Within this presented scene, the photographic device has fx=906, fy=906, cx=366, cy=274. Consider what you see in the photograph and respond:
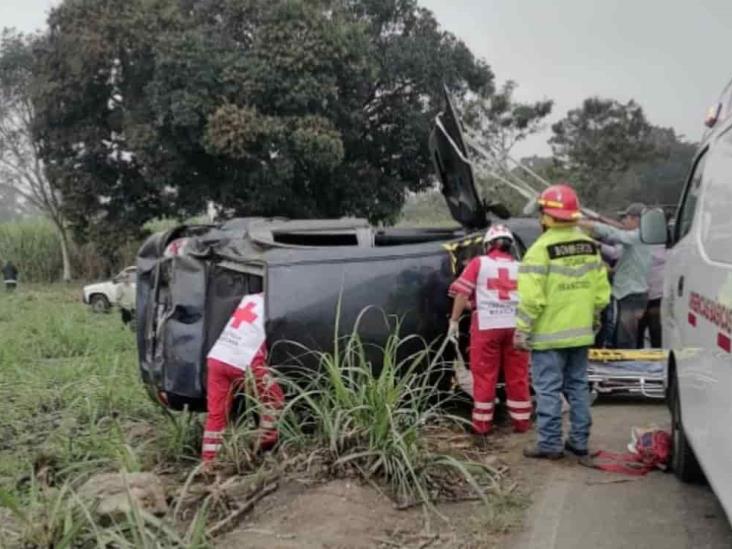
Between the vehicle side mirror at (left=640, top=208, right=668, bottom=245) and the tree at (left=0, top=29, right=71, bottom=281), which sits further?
the tree at (left=0, top=29, right=71, bottom=281)

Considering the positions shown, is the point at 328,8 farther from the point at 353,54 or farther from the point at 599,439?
the point at 599,439

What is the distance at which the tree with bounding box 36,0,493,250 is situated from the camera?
23766 mm

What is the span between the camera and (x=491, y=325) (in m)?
5.82

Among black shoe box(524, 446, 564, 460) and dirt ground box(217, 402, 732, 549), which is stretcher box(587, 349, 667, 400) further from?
dirt ground box(217, 402, 732, 549)

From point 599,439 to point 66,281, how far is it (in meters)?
30.1

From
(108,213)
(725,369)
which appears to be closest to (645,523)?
(725,369)

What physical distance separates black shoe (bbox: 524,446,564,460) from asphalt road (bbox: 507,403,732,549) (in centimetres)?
5

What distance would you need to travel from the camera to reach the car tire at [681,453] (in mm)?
4664

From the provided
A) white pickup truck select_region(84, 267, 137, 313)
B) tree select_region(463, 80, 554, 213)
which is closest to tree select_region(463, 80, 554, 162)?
tree select_region(463, 80, 554, 213)

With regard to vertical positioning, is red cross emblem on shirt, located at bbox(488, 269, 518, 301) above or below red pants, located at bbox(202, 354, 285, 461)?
above

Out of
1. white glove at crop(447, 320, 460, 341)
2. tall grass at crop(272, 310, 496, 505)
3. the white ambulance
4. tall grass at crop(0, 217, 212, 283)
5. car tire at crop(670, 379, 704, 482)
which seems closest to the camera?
the white ambulance

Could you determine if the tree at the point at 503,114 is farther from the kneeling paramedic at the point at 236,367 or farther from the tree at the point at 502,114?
the kneeling paramedic at the point at 236,367

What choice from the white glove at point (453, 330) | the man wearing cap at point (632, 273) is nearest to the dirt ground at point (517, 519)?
the white glove at point (453, 330)

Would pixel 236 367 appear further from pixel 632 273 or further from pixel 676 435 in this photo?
pixel 632 273
